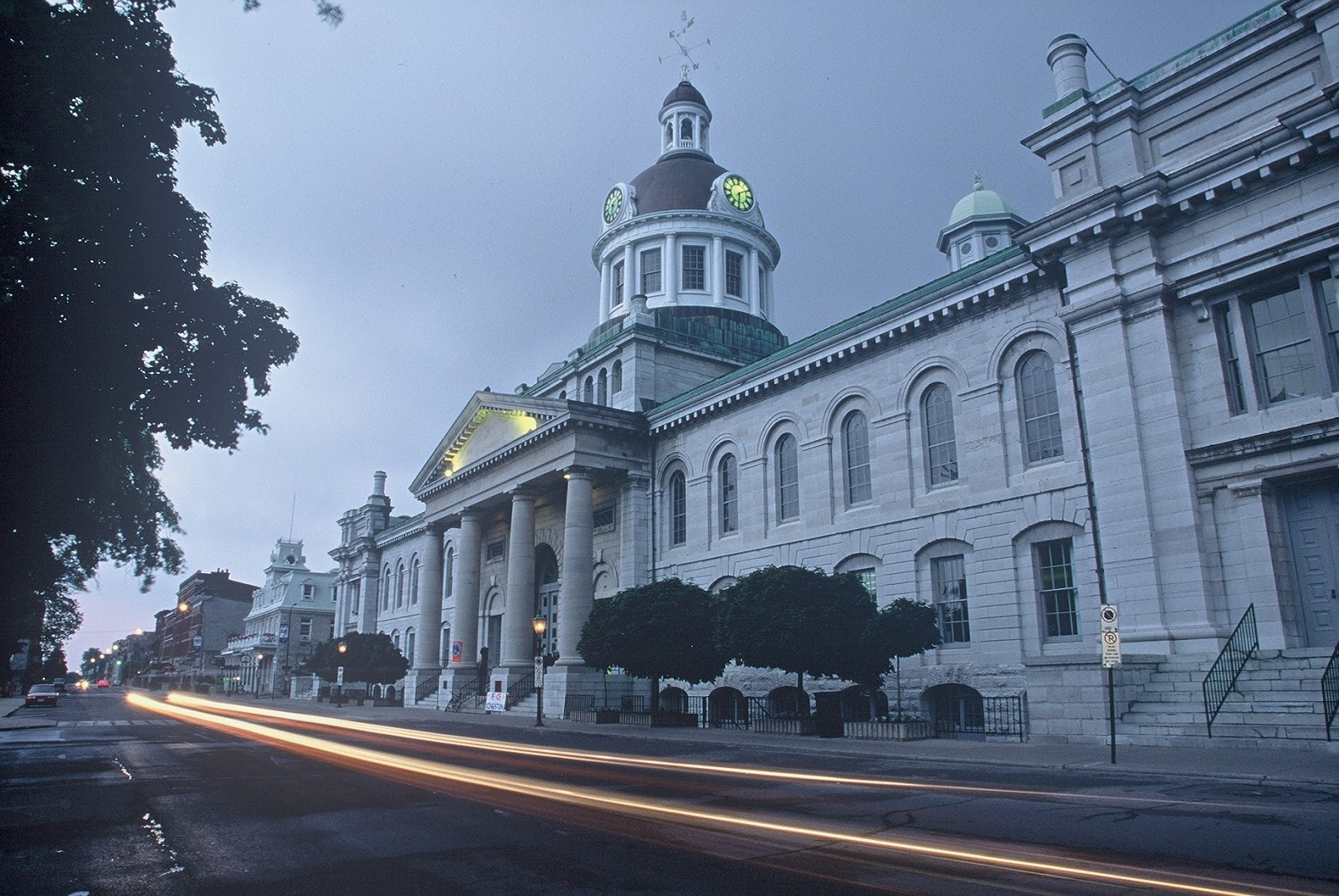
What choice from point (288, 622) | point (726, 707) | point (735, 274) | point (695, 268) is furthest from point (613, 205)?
point (288, 622)

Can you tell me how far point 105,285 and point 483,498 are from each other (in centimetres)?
3105

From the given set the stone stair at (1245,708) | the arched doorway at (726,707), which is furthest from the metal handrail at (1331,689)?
the arched doorway at (726,707)

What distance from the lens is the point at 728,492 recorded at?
118 ft

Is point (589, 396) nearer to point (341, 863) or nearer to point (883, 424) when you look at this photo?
point (883, 424)

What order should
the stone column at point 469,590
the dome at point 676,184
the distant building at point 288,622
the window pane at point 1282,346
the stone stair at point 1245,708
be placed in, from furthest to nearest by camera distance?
the distant building at point 288,622 → the dome at point 676,184 → the stone column at point 469,590 → the window pane at point 1282,346 → the stone stair at point 1245,708

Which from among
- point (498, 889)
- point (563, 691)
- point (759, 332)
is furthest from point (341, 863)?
point (759, 332)

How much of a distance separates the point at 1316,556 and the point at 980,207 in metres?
46.7

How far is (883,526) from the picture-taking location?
28.1 meters

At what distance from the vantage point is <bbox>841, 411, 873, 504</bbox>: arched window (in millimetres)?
29891

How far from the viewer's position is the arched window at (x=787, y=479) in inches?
1284

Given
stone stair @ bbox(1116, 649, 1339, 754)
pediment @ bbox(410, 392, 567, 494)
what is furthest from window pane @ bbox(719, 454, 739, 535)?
stone stair @ bbox(1116, 649, 1339, 754)

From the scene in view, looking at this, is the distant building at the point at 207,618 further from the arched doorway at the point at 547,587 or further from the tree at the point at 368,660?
the arched doorway at the point at 547,587

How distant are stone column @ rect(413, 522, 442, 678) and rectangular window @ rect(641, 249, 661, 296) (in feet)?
60.6

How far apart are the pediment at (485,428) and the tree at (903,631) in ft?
61.3
